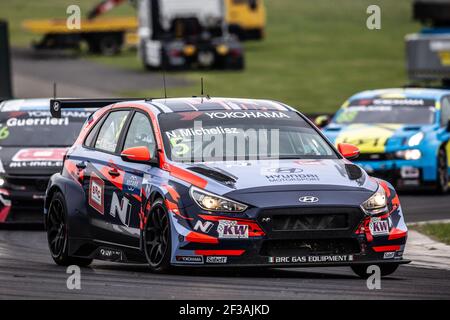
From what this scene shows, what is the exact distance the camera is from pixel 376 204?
10.5 metres

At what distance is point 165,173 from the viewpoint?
1080cm

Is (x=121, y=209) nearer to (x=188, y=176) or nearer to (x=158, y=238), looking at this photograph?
(x=158, y=238)

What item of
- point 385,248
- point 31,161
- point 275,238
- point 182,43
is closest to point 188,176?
point 275,238

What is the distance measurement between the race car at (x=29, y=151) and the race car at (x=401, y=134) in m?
4.29

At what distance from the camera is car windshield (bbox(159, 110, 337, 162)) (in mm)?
11125

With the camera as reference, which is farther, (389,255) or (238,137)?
(238,137)

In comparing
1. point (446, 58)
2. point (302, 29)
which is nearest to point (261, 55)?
point (302, 29)

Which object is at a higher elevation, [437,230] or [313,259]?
[313,259]

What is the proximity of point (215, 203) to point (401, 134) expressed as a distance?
999cm

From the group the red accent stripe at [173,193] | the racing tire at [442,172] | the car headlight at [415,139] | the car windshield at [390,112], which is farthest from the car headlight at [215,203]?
the car windshield at [390,112]

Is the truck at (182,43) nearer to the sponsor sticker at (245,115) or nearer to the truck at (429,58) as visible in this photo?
the truck at (429,58)

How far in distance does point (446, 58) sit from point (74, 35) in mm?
23586

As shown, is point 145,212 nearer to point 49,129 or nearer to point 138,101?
point 138,101

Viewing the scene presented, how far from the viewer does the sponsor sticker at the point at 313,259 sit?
10250 millimetres
